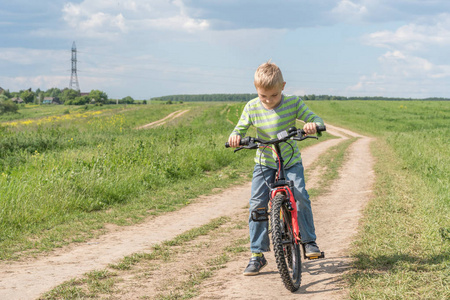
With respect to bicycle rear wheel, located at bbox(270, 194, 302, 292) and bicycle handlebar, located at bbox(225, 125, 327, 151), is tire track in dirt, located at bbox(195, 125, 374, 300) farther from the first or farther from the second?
bicycle handlebar, located at bbox(225, 125, 327, 151)

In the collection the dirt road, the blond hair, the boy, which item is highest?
the blond hair

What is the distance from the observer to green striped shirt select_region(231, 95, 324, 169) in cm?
435

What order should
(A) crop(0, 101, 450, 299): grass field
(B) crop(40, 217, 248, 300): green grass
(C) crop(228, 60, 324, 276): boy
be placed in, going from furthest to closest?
(A) crop(0, 101, 450, 299): grass field < (C) crop(228, 60, 324, 276): boy < (B) crop(40, 217, 248, 300): green grass

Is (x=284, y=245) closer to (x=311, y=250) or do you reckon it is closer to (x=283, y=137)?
(x=311, y=250)

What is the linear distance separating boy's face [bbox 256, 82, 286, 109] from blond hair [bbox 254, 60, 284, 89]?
0.13 ft

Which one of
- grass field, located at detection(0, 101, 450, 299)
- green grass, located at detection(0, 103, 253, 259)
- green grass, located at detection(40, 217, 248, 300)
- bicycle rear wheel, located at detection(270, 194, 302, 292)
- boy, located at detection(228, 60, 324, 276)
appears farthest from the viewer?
green grass, located at detection(0, 103, 253, 259)

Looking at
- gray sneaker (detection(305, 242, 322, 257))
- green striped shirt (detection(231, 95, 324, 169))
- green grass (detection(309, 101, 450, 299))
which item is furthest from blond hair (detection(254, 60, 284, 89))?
green grass (detection(309, 101, 450, 299))

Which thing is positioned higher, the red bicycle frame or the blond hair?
the blond hair

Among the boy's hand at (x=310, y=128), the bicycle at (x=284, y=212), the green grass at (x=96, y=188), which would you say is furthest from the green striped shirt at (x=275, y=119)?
the green grass at (x=96, y=188)

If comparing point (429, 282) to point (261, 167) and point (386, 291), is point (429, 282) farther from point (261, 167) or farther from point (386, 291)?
point (261, 167)

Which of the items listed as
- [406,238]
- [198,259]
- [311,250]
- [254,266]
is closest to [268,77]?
[311,250]

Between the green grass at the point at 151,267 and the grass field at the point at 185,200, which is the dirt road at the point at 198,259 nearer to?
the green grass at the point at 151,267

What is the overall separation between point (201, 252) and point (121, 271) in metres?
1.17

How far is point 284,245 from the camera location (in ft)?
13.9
